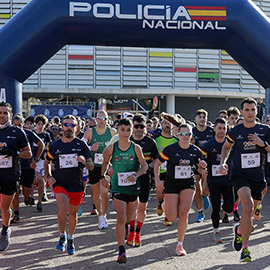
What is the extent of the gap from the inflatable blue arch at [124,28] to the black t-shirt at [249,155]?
14.5 ft

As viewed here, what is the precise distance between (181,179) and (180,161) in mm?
244

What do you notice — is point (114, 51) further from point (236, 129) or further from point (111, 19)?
point (236, 129)

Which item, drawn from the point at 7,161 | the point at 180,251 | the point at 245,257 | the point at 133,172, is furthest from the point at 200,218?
the point at 7,161

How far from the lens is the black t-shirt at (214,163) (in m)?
5.93

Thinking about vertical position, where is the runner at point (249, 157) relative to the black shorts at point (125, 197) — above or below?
above

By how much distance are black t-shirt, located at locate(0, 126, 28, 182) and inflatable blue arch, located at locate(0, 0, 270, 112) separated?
338cm

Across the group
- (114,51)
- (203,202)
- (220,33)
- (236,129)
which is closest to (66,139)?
(236,129)

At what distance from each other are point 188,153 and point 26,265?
2509 mm

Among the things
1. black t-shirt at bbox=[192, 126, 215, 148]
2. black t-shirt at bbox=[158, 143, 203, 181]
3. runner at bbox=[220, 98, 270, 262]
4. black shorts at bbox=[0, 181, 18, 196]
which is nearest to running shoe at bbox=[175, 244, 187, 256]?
runner at bbox=[220, 98, 270, 262]

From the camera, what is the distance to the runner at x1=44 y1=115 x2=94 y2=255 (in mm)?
5082

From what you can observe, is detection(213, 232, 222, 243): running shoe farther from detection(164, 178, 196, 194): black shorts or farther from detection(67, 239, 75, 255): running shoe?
detection(67, 239, 75, 255): running shoe

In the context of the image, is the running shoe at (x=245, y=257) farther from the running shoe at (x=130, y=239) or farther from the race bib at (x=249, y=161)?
the running shoe at (x=130, y=239)

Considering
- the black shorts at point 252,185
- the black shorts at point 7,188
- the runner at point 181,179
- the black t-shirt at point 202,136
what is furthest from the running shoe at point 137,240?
the black t-shirt at point 202,136

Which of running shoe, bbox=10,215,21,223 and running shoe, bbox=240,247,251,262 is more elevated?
running shoe, bbox=240,247,251,262
